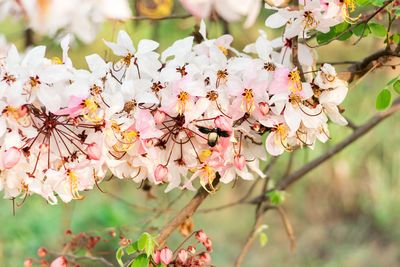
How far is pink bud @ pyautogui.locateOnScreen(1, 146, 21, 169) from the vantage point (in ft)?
1.52

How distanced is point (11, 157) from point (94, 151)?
8 cm

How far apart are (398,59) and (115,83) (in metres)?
0.37

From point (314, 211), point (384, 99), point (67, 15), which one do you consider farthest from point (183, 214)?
point (314, 211)

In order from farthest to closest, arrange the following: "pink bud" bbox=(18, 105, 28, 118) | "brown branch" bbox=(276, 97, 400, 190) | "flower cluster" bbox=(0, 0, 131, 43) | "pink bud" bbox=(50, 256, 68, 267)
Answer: "flower cluster" bbox=(0, 0, 131, 43) < "brown branch" bbox=(276, 97, 400, 190) < "pink bud" bbox=(50, 256, 68, 267) < "pink bud" bbox=(18, 105, 28, 118)

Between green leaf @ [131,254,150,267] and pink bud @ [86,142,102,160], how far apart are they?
0.13 meters

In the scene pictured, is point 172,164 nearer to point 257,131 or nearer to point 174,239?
point 257,131

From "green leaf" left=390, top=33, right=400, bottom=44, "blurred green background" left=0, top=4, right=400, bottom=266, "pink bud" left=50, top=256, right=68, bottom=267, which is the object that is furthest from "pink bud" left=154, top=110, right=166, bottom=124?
"blurred green background" left=0, top=4, right=400, bottom=266

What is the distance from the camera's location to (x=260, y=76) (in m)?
0.48

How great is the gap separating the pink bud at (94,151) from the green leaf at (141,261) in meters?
0.13

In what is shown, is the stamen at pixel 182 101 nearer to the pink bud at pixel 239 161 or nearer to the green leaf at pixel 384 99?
the pink bud at pixel 239 161

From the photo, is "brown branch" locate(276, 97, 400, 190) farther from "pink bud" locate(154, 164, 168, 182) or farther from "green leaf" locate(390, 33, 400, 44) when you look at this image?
"pink bud" locate(154, 164, 168, 182)

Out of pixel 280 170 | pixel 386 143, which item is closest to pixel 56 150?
pixel 280 170

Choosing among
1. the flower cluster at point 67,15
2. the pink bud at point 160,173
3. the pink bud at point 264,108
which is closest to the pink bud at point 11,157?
the pink bud at point 160,173

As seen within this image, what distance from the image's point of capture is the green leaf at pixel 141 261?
0.52m
